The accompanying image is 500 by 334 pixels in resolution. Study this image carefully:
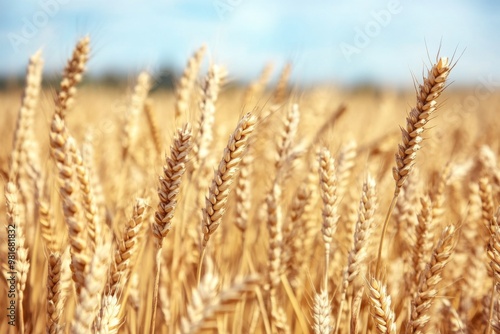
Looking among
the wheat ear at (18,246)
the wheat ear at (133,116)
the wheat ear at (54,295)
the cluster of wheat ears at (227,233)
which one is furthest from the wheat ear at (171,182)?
the wheat ear at (133,116)

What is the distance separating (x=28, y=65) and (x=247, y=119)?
144cm

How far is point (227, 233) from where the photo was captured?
8.04ft

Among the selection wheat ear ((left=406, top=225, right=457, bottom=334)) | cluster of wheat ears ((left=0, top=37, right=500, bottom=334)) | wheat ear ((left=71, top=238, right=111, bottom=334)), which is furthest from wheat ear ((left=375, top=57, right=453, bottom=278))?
wheat ear ((left=71, top=238, right=111, bottom=334))

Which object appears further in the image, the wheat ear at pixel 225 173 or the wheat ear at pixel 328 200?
the wheat ear at pixel 328 200

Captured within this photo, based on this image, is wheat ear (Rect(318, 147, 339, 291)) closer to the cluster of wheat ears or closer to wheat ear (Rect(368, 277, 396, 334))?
the cluster of wheat ears

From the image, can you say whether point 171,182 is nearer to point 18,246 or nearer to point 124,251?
point 124,251

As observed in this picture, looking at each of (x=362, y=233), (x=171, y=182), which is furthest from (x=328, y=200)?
(x=171, y=182)

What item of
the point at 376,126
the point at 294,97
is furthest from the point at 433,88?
the point at 376,126

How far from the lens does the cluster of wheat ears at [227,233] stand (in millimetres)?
1156

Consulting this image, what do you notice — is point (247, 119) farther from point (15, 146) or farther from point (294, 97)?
point (15, 146)

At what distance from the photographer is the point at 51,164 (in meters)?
2.05

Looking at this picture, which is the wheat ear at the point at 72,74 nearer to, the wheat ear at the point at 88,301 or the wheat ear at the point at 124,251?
the wheat ear at the point at 124,251

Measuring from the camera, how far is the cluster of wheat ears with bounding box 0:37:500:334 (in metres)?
1.16

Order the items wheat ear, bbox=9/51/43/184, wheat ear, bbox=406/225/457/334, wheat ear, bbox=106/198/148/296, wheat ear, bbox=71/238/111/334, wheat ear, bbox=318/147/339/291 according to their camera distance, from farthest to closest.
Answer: wheat ear, bbox=9/51/43/184 < wheat ear, bbox=318/147/339/291 < wheat ear, bbox=406/225/457/334 < wheat ear, bbox=106/198/148/296 < wheat ear, bbox=71/238/111/334
